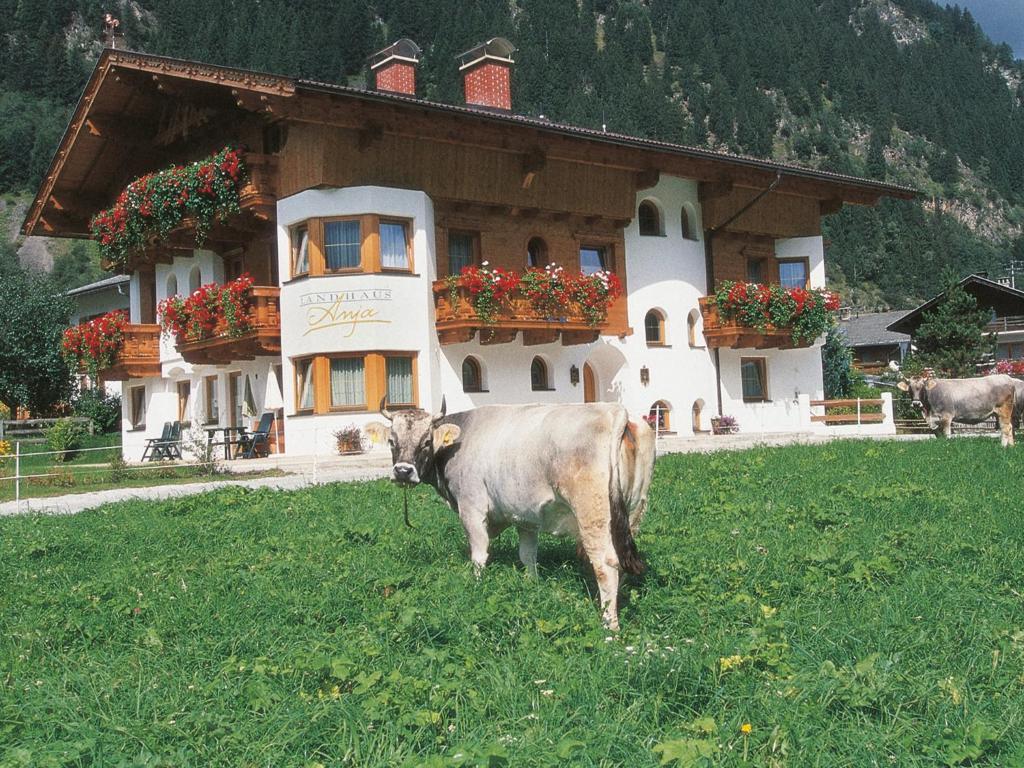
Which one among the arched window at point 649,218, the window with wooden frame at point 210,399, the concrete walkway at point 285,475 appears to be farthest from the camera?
the arched window at point 649,218

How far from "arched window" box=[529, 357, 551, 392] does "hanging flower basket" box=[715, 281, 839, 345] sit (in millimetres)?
5863

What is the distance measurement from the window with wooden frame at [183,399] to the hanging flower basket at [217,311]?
4.62 m

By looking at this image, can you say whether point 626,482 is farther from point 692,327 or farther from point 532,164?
point 692,327

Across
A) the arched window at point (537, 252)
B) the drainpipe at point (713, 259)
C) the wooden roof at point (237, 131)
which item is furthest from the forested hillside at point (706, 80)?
the arched window at point (537, 252)

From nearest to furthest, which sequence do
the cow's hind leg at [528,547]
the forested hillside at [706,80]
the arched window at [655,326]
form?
the cow's hind leg at [528,547]
the arched window at [655,326]
the forested hillside at [706,80]

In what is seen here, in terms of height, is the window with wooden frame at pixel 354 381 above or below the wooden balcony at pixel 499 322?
below

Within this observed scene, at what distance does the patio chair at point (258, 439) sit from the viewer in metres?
25.4

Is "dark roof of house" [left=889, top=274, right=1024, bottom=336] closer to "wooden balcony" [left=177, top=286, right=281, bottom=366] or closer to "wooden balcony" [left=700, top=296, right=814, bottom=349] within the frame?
"wooden balcony" [left=700, top=296, right=814, bottom=349]

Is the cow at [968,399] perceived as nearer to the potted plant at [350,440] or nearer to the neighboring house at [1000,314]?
the potted plant at [350,440]

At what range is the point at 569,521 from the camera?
23.5ft

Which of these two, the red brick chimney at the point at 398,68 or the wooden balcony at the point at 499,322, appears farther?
the red brick chimney at the point at 398,68

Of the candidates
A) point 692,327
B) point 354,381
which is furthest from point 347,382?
point 692,327

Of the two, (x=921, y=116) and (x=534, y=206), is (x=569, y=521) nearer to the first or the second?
(x=534, y=206)

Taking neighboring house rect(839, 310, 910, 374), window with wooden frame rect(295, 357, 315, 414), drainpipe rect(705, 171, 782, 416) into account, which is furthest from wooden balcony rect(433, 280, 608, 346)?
neighboring house rect(839, 310, 910, 374)
